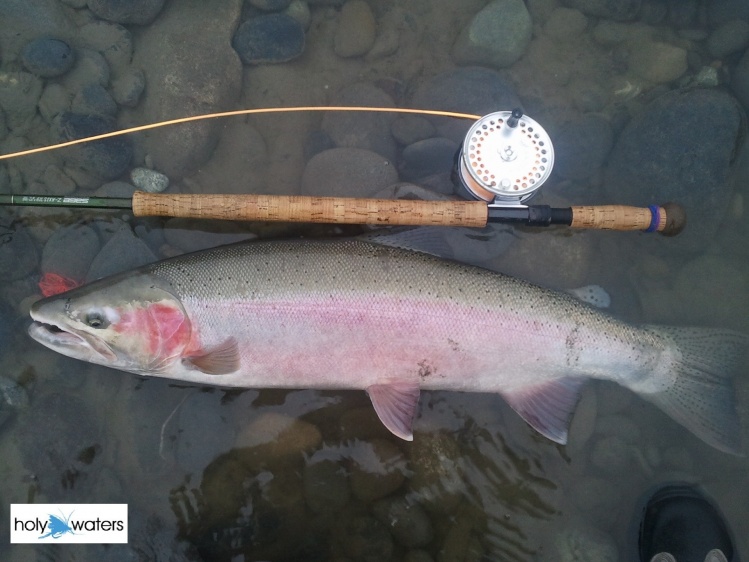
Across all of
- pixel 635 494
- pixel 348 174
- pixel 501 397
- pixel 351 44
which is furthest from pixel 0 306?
pixel 635 494

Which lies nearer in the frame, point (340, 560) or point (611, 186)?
point (340, 560)

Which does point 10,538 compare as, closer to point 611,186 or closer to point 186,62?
point 186,62

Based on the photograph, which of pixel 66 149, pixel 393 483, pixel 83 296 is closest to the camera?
pixel 83 296

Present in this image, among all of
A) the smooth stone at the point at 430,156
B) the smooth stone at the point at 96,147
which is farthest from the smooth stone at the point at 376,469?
the smooth stone at the point at 96,147

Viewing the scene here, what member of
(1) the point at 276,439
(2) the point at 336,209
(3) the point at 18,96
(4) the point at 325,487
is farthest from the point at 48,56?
(4) the point at 325,487

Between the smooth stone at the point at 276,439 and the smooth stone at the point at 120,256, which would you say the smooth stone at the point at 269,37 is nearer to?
the smooth stone at the point at 120,256

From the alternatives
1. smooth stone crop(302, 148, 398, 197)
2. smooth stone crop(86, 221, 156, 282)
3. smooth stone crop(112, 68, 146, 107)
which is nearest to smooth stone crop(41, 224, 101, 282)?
smooth stone crop(86, 221, 156, 282)
